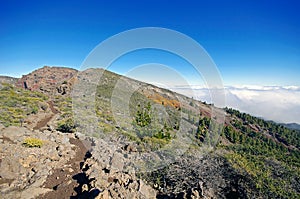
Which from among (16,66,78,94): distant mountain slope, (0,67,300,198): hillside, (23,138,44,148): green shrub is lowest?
(0,67,300,198): hillside

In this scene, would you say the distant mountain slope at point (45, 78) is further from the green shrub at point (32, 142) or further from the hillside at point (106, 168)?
the green shrub at point (32, 142)

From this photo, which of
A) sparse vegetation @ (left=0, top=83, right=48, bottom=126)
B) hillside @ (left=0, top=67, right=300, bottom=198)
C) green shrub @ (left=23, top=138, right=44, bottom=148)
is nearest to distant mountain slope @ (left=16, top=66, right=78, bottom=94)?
sparse vegetation @ (left=0, top=83, right=48, bottom=126)

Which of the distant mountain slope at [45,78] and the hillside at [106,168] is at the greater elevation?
the distant mountain slope at [45,78]

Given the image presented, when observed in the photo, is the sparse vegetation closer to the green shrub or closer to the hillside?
the hillside

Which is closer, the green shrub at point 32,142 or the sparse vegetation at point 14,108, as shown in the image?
the green shrub at point 32,142

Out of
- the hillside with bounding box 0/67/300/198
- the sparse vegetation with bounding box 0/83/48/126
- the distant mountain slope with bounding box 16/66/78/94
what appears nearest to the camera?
the hillside with bounding box 0/67/300/198

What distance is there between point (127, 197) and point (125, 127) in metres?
16.4

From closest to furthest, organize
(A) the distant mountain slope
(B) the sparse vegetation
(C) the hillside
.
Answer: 1. (C) the hillside
2. (B) the sparse vegetation
3. (A) the distant mountain slope

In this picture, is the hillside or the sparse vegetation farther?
the sparse vegetation

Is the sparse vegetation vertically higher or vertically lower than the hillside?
higher

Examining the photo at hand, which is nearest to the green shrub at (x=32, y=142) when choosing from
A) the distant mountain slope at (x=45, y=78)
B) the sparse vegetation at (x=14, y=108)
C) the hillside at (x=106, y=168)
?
the hillside at (x=106, y=168)

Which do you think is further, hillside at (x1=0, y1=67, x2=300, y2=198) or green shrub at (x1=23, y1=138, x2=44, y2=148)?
green shrub at (x1=23, y1=138, x2=44, y2=148)

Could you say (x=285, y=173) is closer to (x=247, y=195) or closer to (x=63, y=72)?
(x=247, y=195)

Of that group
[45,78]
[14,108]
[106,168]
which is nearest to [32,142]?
[106,168]
